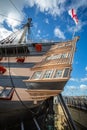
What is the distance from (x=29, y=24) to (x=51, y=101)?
2545cm

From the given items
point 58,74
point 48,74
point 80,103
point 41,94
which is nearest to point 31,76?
point 48,74

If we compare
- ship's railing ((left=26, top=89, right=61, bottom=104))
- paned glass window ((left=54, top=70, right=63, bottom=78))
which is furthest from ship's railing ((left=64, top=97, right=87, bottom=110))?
ship's railing ((left=26, top=89, right=61, bottom=104))

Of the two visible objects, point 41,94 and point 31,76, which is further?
point 31,76

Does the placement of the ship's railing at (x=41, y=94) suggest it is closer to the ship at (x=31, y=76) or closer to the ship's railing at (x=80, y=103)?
the ship at (x=31, y=76)

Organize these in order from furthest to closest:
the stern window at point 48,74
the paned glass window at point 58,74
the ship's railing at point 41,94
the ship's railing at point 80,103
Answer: the ship's railing at point 80,103 < the stern window at point 48,74 < the paned glass window at point 58,74 < the ship's railing at point 41,94

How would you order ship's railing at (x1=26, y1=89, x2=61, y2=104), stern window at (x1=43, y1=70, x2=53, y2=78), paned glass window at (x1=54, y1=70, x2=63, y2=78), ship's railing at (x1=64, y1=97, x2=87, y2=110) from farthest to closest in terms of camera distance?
ship's railing at (x1=64, y1=97, x2=87, y2=110)
stern window at (x1=43, y1=70, x2=53, y2=78)
paned glass window at (x1=54, y1=70, x2=63, y2=78)
ship's railing at (x1=26, y1=89, x2=61, y2=104)

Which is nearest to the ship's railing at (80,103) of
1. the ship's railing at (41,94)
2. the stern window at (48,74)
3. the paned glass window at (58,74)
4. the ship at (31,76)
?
the ship at (31,76)

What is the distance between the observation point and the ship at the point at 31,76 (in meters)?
11.4

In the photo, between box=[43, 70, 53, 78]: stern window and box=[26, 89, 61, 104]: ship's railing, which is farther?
box=[43, 70, 53, 78]: stern window

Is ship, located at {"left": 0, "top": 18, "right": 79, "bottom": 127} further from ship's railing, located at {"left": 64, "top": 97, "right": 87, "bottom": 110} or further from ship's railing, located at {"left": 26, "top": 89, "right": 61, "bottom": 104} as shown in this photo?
ship's railing, located at {"left": 64, "top": 97, "right": 87, "bottom": 110}

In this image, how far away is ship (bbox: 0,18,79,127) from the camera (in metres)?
11.4

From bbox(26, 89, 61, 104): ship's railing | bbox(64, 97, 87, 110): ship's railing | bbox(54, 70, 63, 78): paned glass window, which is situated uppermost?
bbox(54, 70, 63, 78): paned glass window

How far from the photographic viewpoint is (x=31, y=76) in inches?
591

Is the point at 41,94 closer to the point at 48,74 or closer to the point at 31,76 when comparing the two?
the point at 48,74
